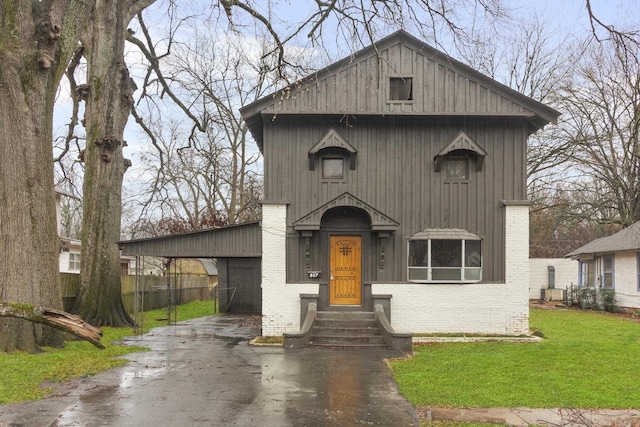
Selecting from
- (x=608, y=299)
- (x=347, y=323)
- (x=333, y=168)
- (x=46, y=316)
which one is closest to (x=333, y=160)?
(x=333, y=168)

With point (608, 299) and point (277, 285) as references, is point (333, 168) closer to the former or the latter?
point (277, 285)

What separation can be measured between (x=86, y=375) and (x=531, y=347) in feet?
33.8

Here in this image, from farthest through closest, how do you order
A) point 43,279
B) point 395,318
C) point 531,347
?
point 395,318
point 531,347
point 43,279

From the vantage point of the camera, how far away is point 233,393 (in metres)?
9.89

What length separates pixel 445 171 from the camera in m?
17.8

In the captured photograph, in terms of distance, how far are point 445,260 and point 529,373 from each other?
633 cm

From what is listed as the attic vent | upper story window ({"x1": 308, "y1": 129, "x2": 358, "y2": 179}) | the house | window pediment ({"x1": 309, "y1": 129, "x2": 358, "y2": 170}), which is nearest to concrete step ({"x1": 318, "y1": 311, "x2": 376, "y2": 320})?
the house

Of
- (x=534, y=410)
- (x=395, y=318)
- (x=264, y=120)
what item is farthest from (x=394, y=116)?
(x=534, y=410)

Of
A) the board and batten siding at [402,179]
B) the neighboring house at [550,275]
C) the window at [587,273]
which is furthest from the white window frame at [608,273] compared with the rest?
the board and batten siding at [402,179]

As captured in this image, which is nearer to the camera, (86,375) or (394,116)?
(86,375)

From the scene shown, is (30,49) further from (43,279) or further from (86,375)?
(86,375)

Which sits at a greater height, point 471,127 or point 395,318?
point 471,127

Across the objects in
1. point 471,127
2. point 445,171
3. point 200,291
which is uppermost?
point 471,127

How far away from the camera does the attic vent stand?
1773 centimetres
